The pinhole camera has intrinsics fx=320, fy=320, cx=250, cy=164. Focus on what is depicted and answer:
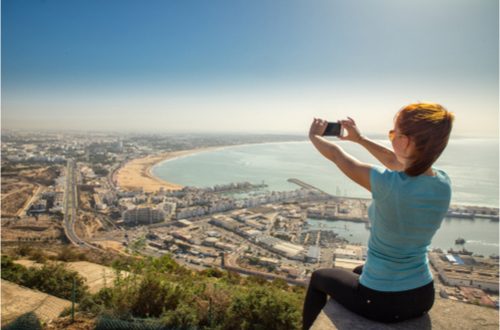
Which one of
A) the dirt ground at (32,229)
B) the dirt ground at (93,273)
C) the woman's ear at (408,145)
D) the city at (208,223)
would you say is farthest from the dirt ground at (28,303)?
the dirt ground at (32,229)

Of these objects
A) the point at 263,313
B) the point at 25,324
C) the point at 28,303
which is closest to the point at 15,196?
the point at 28,303

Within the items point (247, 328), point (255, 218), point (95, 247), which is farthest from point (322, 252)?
point (247, 328)

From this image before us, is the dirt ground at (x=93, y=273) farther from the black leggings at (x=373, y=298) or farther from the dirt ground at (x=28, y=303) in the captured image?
the black leggings at (x=373, y=298)

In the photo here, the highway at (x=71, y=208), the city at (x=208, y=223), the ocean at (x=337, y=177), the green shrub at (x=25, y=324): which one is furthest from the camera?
the ocean at (x=337, y=177)

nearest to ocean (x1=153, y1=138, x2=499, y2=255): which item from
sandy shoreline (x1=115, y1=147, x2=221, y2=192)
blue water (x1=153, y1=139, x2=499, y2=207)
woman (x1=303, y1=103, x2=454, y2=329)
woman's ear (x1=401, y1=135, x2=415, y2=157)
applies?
blue water (x1=153, y1=139, x2=499, y2=207)

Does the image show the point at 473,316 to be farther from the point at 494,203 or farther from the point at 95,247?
the point at 494,203

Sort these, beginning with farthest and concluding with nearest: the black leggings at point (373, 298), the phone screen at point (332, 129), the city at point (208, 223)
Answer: the city at point (208, 223), the phone screen at point (332, 129), the black leggings at point (373, 298)

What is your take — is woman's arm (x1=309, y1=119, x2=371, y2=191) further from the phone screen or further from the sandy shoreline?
the sandy shoreline
